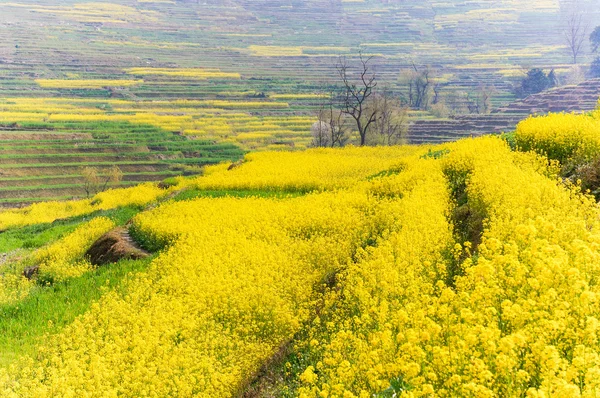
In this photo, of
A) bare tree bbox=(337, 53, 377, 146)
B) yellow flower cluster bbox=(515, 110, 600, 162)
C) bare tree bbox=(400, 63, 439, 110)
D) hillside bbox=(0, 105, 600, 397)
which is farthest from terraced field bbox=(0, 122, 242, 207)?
bare tree bbox=(400, 63, 439, 110)

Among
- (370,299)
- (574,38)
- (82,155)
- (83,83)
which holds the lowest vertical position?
(82,155)

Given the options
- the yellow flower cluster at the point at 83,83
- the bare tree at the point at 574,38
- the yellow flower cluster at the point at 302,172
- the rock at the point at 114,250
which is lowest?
the rock at the point at 114,250

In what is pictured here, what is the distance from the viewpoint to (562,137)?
13484 millimetres

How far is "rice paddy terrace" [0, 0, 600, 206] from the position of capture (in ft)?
202

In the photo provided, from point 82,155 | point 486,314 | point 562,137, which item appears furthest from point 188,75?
point 486,314

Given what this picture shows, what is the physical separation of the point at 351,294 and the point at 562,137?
8014 mm

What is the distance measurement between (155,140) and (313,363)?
64.6m

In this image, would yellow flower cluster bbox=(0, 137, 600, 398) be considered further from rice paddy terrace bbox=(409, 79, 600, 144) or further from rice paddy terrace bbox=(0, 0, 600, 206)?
rice paddy terrace bbox=(409, 79, 600, 144)

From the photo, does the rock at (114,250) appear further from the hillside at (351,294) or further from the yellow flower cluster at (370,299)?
the yellow flower cluster at (370,299)

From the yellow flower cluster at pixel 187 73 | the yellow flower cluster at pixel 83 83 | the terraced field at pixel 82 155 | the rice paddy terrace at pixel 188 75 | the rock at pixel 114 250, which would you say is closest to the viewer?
the rock at pixel 114 250

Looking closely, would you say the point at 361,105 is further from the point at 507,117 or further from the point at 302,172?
the point at 302,172

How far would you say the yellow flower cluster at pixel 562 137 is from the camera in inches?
489

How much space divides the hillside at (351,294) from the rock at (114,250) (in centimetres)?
42

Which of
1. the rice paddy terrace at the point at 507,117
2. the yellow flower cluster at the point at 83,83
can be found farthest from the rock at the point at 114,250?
the yellow flower cluster at the point at 83,83
